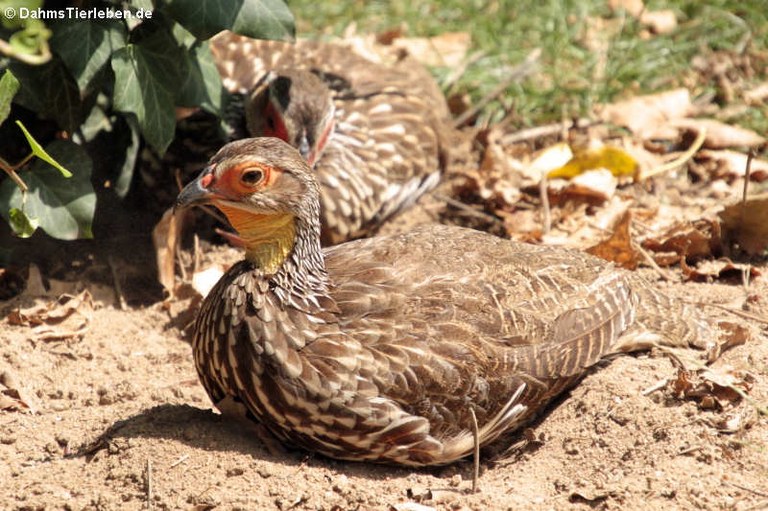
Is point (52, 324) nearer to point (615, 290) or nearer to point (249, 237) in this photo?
point (249, 237)

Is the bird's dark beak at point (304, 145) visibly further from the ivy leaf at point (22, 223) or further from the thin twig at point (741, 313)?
the thin twig at point (741, 313)

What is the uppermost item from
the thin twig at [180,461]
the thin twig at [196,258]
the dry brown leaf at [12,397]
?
the thin twig at [180,461]

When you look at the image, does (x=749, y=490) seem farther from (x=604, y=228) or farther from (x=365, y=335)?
(x=604, y=228)

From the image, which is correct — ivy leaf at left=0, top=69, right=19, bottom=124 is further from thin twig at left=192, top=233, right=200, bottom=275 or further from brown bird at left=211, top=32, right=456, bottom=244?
brown bird at left=211, top=32, right=456, bottom=244

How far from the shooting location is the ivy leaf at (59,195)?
15.9 feet

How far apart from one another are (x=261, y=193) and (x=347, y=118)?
2683mm

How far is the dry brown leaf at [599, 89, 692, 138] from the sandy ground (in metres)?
2.48

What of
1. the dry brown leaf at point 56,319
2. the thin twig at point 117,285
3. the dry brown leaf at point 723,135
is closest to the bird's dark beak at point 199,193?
the dry brown leaf at point 56,319

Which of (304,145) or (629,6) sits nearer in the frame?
(304,145)

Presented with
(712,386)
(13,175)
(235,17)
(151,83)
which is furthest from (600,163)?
(13,175)

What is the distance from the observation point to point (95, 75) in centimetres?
479

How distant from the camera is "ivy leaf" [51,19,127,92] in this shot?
185 inches

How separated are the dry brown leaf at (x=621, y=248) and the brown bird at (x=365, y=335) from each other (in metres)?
1.18

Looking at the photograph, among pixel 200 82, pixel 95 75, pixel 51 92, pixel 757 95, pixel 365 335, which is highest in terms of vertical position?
pixel 95 75
